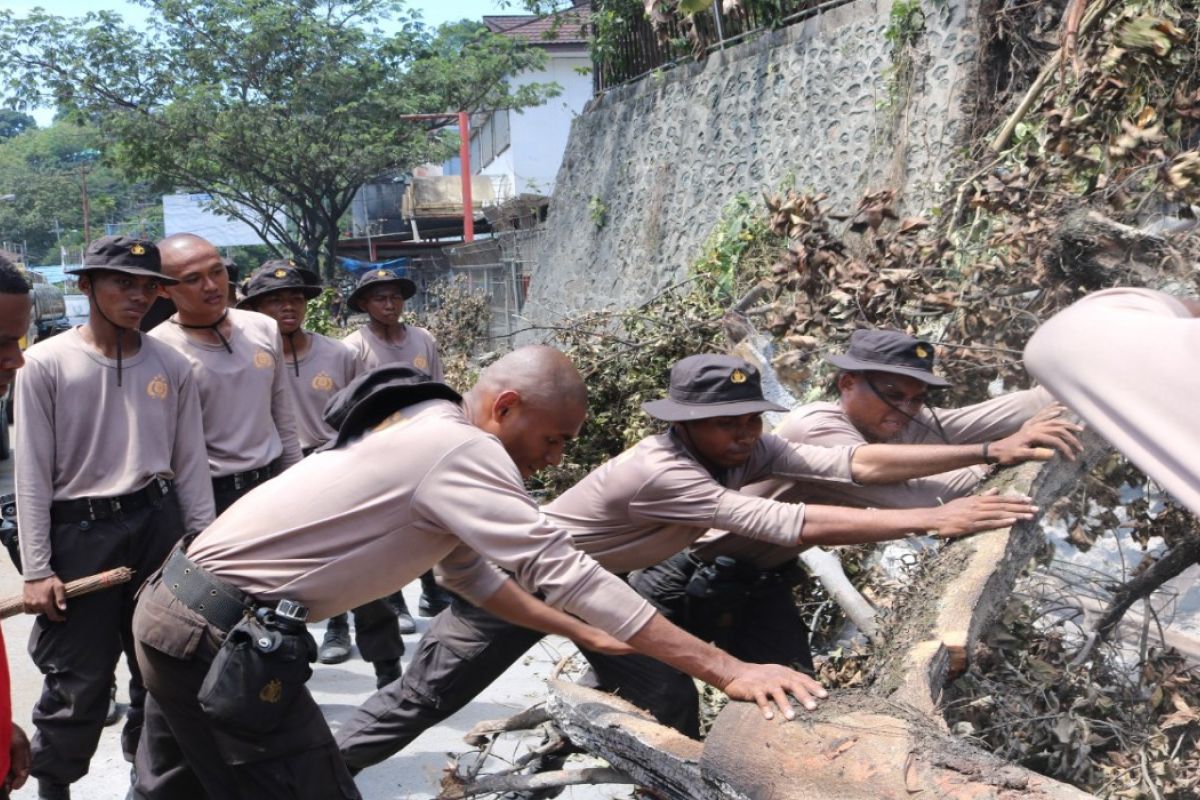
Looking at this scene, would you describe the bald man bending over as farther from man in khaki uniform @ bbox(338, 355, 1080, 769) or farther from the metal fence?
the metal fence

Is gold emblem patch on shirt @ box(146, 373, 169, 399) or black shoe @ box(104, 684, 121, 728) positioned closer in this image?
gold emblem patch on shirt @ box(146, 373, 169, 399)

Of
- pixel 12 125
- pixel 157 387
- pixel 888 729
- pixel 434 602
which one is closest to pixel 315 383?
pixel 434 602

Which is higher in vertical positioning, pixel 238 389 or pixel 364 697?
pixel 238 389

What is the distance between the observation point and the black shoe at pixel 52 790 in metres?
4.02

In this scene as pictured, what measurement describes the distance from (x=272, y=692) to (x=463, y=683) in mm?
1135

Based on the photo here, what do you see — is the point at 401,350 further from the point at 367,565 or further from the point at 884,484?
the point at 367,565

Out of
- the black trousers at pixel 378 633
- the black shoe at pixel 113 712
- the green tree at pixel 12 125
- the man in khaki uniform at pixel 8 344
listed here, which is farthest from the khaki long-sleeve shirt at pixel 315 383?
the green tree at pixel 12 125

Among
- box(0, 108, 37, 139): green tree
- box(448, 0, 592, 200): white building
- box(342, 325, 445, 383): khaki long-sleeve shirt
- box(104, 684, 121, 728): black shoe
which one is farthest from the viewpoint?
box(0, 108, 37, 139): green tree

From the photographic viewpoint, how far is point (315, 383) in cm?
608

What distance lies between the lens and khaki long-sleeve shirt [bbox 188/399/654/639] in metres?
2.72

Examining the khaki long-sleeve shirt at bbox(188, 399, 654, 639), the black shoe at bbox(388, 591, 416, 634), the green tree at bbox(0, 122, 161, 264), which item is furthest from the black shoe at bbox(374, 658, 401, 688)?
the green tree at bbox(0, 122, 161, 264)

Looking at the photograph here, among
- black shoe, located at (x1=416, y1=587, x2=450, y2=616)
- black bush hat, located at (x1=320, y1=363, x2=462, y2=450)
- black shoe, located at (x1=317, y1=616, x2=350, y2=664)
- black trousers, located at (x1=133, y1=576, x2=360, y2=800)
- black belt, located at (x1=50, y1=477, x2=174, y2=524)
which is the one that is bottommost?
black shoe, located at (x1=416, y1=587, x2=450, y2=616)

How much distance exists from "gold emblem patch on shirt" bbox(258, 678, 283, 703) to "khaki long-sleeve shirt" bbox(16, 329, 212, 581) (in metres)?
1.53

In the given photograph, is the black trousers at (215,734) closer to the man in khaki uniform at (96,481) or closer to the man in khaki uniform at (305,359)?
the man in khaki uniform at (96,481)
